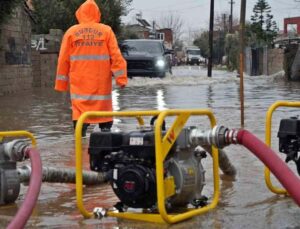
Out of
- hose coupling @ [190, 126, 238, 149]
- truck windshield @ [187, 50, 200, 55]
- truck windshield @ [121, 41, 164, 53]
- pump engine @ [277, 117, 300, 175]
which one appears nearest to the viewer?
hose coupling @ [190, 126, 238, 149]

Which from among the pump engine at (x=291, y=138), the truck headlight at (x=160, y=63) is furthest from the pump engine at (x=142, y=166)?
the truck headlight at (x=160, y=63)

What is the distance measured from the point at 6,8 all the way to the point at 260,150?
1719cm

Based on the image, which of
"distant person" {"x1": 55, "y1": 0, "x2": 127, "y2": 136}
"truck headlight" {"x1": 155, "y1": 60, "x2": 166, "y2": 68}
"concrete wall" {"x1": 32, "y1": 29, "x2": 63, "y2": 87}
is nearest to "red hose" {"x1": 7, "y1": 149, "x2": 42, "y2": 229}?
"distant person" {"x1": 55, "y1": 0, "x2": 127, "y2": 136}

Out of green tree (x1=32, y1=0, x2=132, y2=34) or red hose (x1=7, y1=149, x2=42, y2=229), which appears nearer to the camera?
red hose (x1=7, y1=149, x2=42, y2=229)

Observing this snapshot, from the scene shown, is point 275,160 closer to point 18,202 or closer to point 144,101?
point 18,202

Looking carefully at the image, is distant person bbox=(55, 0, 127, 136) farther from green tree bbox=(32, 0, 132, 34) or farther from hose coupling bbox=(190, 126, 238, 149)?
green tree bbox=(32, 0, 132, 34)

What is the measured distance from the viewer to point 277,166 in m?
4.31

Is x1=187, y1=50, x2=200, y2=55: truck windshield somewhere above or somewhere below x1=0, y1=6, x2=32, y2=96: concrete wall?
below

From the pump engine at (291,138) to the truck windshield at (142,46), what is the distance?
83.5 feet

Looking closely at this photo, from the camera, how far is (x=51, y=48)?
3006 centimetres

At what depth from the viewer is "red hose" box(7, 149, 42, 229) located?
4263 millimetres

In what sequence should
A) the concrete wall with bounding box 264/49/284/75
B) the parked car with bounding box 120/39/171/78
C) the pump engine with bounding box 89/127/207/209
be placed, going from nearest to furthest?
the pump engine with bounding box 89/127/207/209 < the parked car with bounding box 120/39/171/78 < the concrete wall with bounding box 264/49/284/75

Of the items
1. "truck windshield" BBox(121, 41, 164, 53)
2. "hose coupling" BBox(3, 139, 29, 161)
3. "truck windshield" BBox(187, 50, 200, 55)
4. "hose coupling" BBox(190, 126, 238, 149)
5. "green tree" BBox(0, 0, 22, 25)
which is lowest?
"truck windshield" BBox(187, 50, 200, 55)

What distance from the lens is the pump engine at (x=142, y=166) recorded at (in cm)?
512
